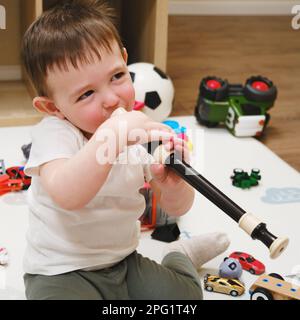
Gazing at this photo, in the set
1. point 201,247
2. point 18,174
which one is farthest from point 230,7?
point 201,247

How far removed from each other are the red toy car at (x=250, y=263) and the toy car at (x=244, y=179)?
11.6 inches

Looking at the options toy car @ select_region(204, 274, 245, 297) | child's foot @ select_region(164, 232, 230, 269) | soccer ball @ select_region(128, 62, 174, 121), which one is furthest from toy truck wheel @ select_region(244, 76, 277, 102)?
toy car @ select_region(204, 274, 245, 297)

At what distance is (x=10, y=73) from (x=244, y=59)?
968mm

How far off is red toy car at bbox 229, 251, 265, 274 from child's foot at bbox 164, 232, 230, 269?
3cm

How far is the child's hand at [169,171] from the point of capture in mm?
738

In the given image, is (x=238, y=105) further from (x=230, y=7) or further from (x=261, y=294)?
(x=230, y=7)

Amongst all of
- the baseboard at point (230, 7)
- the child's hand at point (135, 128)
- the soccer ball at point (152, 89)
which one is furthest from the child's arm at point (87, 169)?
the baseboard at point (230, 7)

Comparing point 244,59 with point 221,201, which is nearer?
point 221,201

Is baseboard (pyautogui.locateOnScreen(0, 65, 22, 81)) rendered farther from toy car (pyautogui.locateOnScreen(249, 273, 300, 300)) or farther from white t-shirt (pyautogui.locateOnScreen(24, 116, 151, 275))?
toy car (pyautogui.locateOnScreen(249, 273, 300, 300))

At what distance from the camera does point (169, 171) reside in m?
0.81

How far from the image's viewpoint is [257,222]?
0.67 m

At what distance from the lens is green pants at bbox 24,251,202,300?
791mm
